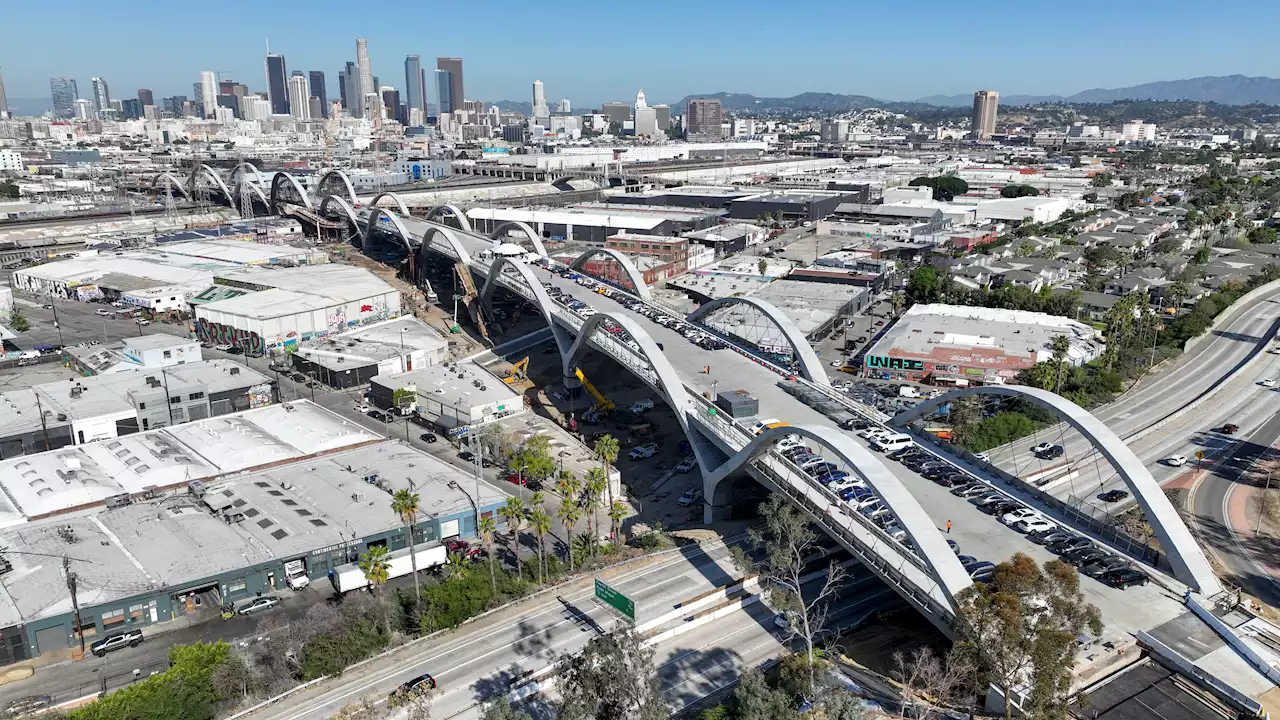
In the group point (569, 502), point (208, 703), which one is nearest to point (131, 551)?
point (208, 703)

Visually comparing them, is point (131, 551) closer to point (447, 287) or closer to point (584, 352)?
point (584, 352)

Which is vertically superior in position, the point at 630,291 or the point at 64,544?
the point at 630,291

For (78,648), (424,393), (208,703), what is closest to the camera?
(208,703)

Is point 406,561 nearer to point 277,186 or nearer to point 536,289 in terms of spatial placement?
point 536,289

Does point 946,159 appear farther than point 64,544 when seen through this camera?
Yes

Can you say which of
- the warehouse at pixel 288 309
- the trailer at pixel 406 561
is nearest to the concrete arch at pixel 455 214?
the warehouse at pixel 288 309

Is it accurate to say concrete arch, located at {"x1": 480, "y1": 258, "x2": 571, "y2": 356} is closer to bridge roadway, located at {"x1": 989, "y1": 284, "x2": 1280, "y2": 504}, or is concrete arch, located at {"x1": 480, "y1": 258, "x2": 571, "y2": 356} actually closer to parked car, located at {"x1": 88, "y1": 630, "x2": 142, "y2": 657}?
bridge roadway, located at {"x1": 989, "y1": 284, "x2": 1280, "y2": 504}
